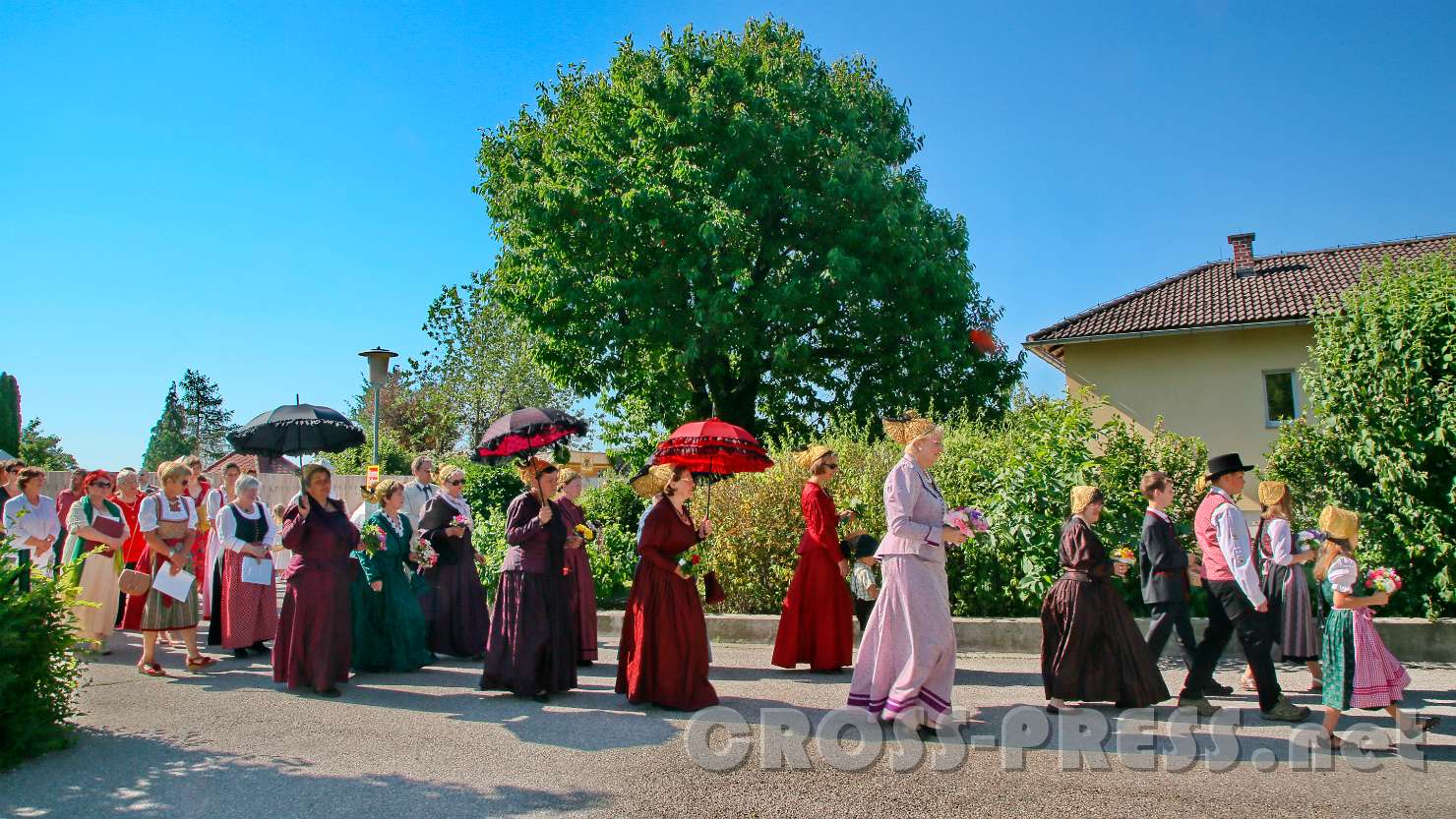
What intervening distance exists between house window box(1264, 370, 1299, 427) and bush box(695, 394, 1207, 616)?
14.5 m

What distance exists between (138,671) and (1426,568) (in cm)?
1216

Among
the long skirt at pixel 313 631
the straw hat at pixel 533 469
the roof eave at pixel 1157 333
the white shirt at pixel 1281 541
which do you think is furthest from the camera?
the roof eave at pixel 1157 333

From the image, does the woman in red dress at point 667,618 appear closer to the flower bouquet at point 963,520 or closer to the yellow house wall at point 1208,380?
the flower bouquet at point 963,520

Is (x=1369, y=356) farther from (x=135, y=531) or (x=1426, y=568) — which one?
(x=135, y=531)

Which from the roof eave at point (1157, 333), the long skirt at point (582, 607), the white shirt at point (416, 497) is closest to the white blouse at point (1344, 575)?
the long skirt at point (582, 607)

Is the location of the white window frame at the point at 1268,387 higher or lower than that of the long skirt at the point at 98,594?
higher

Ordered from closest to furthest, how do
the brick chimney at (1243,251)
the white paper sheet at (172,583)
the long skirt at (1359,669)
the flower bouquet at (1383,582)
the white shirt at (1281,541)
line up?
the long skirt at (1359,669) < the flower bouquet at (1383,582) < the white shirt at (1281,541) < the white paper sheet at (172,583) < the brick chimney at (1243,251)

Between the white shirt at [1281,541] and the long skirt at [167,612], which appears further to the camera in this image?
the long skirt at [167,612]

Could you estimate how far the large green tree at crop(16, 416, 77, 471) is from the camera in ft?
186

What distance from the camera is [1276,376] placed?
24.2 meters

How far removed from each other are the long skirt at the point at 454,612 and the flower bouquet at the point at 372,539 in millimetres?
919

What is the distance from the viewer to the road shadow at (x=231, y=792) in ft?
16.3

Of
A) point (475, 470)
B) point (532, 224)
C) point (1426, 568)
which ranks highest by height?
point (532, 224)

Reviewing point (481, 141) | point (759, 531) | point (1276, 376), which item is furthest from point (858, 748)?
point (481, 141)
